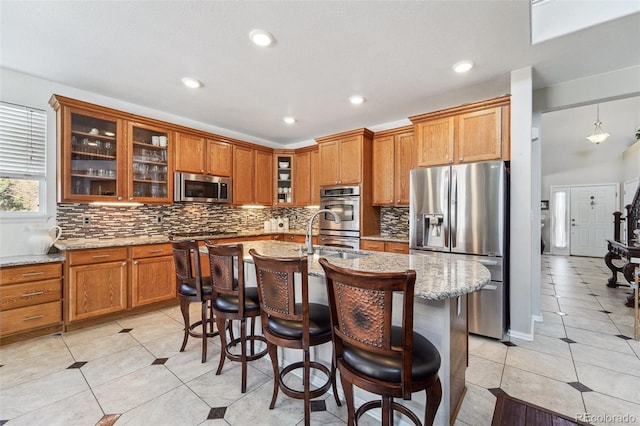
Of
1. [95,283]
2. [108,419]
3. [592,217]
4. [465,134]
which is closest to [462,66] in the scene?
[465,134]

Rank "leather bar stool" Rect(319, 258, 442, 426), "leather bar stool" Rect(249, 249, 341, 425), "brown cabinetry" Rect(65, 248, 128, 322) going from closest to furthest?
1. "leather bar stool" Rect(319, 258, 442, 426)
2. "leather bar stool" Rect(249, 249, 341, 425)
3. "brown cabinetry" Rect(65, 248, 128, 322)

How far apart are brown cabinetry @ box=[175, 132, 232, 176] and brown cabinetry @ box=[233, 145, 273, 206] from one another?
18cm

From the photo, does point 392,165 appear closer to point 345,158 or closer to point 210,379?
point 345,158

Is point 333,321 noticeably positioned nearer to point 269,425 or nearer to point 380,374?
point 380,374

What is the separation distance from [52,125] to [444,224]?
456 centimetres

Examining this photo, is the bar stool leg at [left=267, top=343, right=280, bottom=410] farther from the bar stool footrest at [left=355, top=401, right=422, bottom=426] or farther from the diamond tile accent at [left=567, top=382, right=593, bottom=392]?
the diamond tile accent at [left=567, top=382, right=593, bottom=392]

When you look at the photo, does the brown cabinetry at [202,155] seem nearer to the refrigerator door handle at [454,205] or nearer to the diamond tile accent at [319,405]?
the refrigerator door handle at [454,205]

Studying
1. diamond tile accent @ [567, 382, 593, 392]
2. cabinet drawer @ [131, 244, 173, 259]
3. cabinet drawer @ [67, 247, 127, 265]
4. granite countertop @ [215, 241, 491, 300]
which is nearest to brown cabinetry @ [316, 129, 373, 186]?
granite countertop @ [215, 241, 491, 300]

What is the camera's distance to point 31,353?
246cm

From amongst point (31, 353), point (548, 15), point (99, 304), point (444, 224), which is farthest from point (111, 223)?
point (548, 15)

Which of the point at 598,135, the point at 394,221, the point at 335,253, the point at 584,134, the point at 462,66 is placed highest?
the point at 584,134

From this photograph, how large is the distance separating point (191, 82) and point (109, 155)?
143 cm

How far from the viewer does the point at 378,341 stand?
1.11 m

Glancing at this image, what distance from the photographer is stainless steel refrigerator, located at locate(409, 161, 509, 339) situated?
9.02 ft
